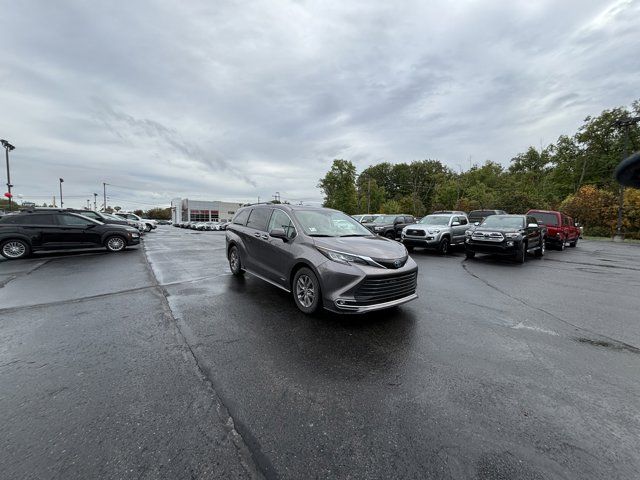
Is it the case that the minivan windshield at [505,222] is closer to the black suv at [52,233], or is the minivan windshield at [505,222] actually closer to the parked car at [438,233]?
the parked car at [438,233]

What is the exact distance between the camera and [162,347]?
3395mm

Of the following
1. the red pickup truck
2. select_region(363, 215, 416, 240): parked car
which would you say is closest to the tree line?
the red pickup truck

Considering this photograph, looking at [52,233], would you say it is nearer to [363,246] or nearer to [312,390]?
[363,246]

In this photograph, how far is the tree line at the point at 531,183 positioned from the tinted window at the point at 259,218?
31.2 meters

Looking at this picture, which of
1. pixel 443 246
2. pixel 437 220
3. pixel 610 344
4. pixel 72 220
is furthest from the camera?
pixel 437 220

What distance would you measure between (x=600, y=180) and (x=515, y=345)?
2178 inches

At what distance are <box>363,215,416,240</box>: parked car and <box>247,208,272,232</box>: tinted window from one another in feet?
41.1

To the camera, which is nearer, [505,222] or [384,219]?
[505,222]

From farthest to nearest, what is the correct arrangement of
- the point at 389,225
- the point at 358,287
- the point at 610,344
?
the point at 389,225, the point at 358,287, the point at 610,344

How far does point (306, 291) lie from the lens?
4496 millimetres

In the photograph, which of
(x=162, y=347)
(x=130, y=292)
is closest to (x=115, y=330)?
(x=162, y=347)

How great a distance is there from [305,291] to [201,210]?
7635 centimetres

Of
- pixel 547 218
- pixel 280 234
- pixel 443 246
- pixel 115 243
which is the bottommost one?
pixel 115 243

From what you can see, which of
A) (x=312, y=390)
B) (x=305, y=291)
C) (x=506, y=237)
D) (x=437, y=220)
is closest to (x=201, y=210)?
(x=437, y=220)
